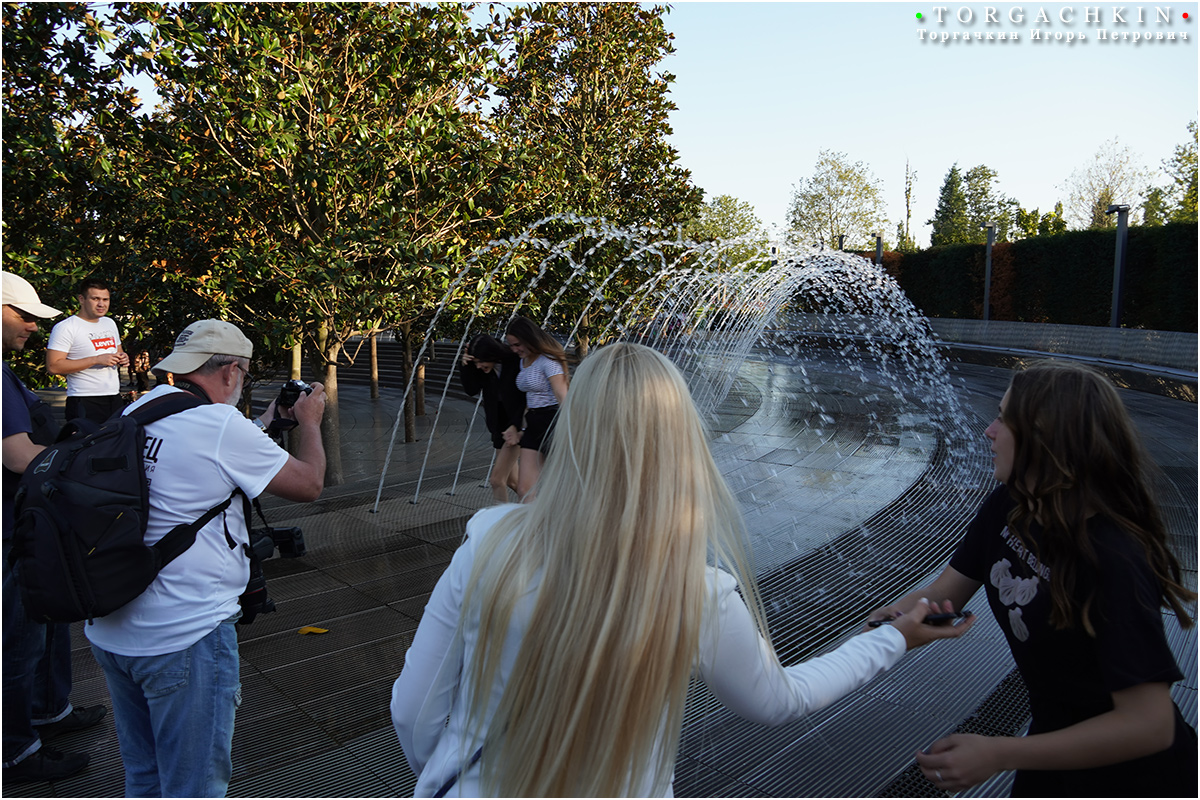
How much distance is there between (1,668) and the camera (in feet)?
9.75

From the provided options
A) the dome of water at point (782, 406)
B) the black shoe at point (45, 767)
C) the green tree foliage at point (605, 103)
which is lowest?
the black shoe at point (45, 767)

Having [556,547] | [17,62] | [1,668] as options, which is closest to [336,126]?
[17,62]

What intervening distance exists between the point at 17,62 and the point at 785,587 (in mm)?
6996

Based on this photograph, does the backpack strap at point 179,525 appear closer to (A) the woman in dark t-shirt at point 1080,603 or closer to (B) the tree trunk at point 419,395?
(A) the woman in dark t-shirt at point 1080,603

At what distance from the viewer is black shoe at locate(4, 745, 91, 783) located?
2.99 meters

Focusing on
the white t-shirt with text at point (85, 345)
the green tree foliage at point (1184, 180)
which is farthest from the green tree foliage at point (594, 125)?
the green tree foliage at point (1184, 180)

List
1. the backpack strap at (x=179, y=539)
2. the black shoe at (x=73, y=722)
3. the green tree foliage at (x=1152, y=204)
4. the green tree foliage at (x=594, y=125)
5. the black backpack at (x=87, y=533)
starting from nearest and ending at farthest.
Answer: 1. the black backpack at (x=87, y=533)
2. the backpack strap at (x=179, y=539)
3. the black shoe at (x=73, y=722)
4. the green tree foliage at (x=594, y=125)
5. the green tree foliage at (x=1152, y=204)

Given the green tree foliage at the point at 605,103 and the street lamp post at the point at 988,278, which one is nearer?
the green tree foliage at the point at 605,103

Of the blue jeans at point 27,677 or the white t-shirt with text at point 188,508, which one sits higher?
the white t-shirt with text at point 188,508

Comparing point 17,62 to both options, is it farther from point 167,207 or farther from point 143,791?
point 143,791

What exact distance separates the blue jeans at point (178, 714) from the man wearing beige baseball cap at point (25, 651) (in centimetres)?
89

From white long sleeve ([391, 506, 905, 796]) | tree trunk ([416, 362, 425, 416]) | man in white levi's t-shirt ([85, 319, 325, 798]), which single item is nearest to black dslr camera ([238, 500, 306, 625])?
man in white levi's t-shirt ([85, 319, 325, 798])

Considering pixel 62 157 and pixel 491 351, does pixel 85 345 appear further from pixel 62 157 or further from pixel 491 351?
pixel 491 351

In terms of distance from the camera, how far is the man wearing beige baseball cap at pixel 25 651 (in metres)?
2.99
